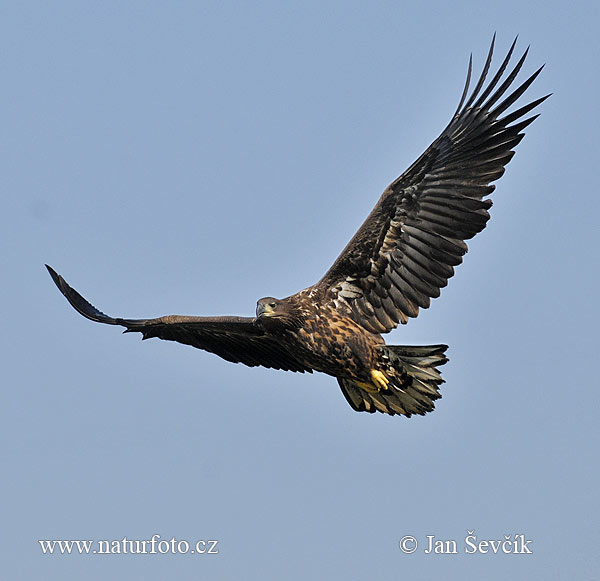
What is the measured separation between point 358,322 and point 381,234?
0.85 m

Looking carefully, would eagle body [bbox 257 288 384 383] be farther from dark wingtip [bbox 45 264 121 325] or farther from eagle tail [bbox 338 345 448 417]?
dark wingtip [bbox 45 264 121 325]

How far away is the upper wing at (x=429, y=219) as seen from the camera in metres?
12.7

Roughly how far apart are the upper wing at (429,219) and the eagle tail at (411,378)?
0.96 ft

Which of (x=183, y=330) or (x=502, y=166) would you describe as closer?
(x=502, y=166)

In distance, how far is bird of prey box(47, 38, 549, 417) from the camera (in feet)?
41.6

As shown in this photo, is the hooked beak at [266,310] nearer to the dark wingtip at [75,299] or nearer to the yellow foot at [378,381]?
the yellow foot at [378,381]

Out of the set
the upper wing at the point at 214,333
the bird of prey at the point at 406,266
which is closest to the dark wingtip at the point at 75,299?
the upper wing at the point at 214,333

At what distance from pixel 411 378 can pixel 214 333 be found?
2301mm

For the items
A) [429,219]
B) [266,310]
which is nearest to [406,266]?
[429,219]

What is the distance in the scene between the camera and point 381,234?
13016mm

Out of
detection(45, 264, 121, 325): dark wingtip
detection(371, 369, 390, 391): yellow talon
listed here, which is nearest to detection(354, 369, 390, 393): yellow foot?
detection(371, 369, 390, 391): yellow talon

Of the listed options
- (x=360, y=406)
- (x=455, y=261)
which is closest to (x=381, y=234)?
(x=455, y=261)

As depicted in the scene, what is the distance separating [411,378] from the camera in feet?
43.5

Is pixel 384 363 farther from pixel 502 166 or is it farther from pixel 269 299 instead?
pixel 502 166
